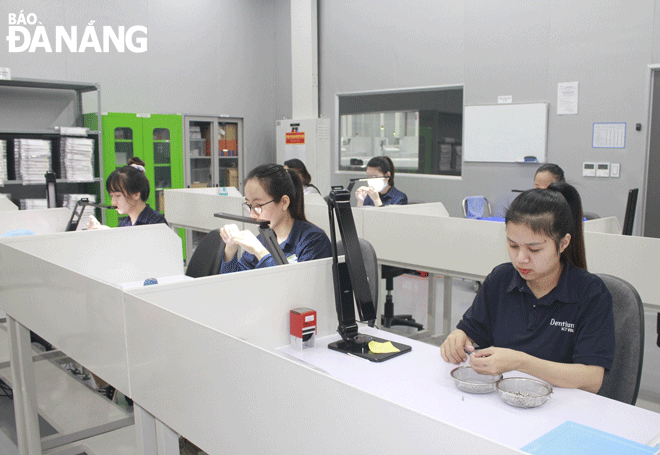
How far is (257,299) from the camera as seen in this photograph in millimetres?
1782

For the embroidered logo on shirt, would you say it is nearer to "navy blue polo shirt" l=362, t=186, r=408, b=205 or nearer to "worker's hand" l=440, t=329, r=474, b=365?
"worker's hand" l=440, t=329, r=474, b=365

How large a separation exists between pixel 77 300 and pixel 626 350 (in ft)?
5.17

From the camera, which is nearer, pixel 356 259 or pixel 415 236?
pixel 356 259

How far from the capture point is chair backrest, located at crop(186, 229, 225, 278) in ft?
9.32

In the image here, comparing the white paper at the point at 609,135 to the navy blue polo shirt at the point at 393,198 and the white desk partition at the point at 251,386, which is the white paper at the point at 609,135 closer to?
the navy blue polo shirt at the point at 393,198

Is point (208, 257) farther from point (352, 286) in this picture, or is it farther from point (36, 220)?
point (36, 220)

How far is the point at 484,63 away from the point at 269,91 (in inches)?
130

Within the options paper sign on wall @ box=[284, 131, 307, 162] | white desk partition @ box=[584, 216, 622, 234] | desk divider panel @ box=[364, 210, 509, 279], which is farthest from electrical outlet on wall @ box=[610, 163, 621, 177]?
paper sign on wall @ box=[284, 131, 307, 162]

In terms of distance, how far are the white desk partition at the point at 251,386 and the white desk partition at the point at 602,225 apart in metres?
1.89

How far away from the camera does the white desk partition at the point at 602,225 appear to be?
3092mm

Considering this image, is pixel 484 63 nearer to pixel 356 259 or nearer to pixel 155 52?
pixel 155 52

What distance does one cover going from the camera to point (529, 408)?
1.34 metres

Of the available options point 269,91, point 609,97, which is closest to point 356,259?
point 609,97

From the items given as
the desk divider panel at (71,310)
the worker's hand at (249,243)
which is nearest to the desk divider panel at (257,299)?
the desk divider panel at (71,310)
